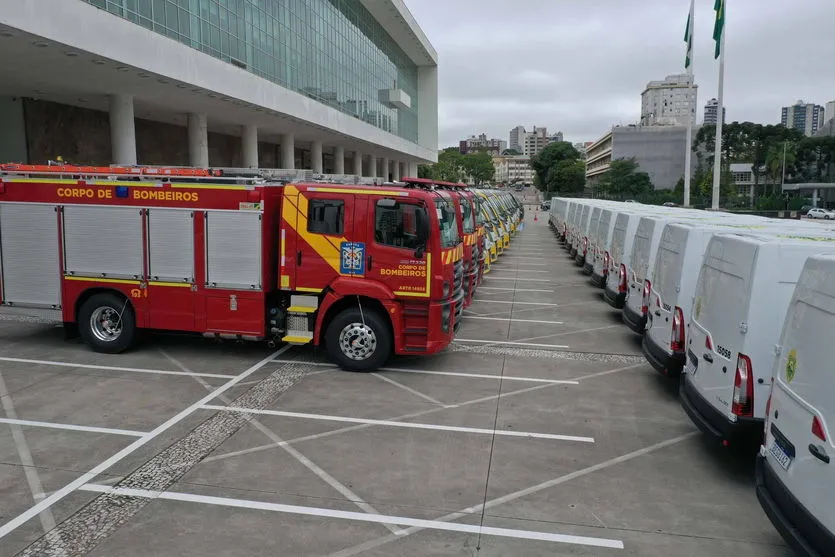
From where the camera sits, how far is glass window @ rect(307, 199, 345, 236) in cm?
902

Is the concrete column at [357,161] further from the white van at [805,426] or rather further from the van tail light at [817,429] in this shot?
the van tail light at [817,429]

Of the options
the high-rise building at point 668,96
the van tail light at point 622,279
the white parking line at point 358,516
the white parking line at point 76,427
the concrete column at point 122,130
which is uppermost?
the high-rise building at point 668,96

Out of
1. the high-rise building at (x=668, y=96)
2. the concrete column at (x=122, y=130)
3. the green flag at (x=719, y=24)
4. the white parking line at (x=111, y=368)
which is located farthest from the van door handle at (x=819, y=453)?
the high-rise building at (x=668, y=96)

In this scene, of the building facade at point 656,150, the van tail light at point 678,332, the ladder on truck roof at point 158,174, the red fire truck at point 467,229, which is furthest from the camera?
the building facade at point 656,150

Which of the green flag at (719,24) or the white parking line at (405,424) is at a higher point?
the green flag at (719,24)

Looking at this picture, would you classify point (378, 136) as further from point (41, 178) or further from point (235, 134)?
point (41, 178)

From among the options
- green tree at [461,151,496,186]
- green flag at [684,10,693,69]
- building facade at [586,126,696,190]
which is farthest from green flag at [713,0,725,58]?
green tree at [461,151,496,186]

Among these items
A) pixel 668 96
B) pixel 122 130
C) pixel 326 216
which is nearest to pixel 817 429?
pixel 326 216

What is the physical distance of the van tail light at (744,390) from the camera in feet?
17.9

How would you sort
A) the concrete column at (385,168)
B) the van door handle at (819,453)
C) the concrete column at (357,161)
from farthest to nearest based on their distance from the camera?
the concrete column at (385,168), the concrete column at (357,161), the van door handle at (819,453)

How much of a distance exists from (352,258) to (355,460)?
137 inches

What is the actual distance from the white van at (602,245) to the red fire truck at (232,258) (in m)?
6.50

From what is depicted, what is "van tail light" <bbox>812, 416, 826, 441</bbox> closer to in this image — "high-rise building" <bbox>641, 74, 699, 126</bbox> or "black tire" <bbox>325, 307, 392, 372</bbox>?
"black tire" <bbox>325, 307, 392, 372</bbox>

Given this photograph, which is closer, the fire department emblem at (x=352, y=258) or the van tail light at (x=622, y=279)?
the fire department emblem at (x=352, y=258)
